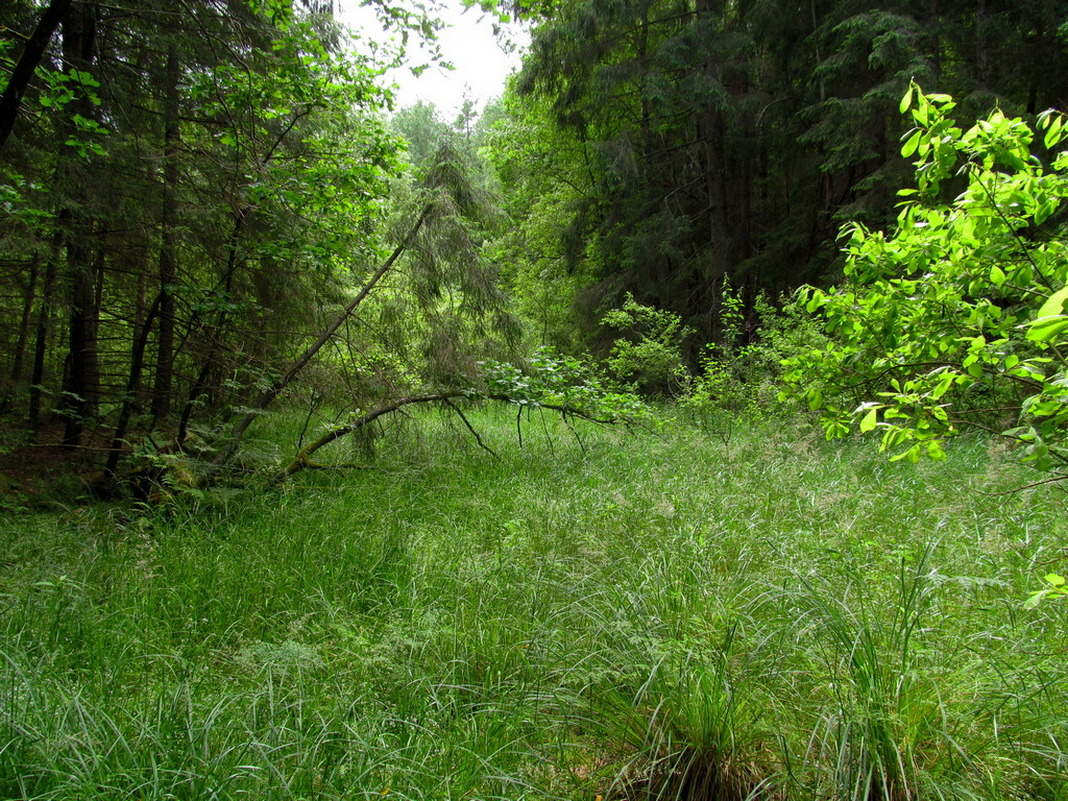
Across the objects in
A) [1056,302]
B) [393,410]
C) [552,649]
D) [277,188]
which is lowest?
[552,649]

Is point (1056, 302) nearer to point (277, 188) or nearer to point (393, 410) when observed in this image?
point (277, 188)

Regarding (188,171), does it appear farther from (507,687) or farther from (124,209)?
(507,687)

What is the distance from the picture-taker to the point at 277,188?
4.30 m

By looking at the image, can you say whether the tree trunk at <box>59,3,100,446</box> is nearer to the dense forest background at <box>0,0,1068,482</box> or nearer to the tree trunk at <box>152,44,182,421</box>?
the dense forest background at <box>0,0,1068,482</box>

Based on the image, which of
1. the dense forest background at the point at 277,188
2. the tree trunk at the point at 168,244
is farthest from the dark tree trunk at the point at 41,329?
the tree trunk at the point at 168,244

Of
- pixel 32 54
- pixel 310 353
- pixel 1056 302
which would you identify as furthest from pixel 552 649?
pixel 310 353

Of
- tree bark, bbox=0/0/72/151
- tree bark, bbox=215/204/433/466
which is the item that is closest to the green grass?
tree bark, bbox=215/204/433/466

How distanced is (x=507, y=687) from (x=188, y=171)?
5.29 meters

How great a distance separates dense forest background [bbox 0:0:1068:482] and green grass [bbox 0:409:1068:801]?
5.68ft

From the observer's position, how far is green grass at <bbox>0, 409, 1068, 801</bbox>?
59.7 inches

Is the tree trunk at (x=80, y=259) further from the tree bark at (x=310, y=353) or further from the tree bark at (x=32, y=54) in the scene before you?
the tree bark at (x=32, y=54)

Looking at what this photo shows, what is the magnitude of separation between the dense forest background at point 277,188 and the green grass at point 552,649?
5.68 ft

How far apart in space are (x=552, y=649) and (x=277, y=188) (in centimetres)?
409

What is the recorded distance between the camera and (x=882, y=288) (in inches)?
78.6
